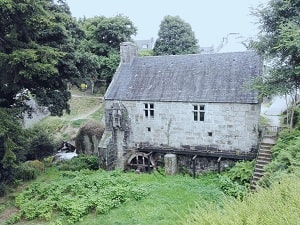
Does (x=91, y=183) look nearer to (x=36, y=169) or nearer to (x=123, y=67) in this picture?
(x=36, y=169)

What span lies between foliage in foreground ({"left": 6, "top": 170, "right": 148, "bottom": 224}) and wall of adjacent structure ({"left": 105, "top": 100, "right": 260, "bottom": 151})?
4.88 m

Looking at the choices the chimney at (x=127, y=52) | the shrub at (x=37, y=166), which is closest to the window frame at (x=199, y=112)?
the chimney at (x=127, y=52)

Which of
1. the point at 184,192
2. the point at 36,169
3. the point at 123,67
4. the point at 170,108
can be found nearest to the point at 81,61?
the point at 123,67

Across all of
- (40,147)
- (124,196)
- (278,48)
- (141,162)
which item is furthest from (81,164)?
(278,48)

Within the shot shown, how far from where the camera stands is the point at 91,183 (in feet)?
56.4

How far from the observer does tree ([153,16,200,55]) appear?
4106 cm

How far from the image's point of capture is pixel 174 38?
4134cm

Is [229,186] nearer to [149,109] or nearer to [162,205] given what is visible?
[162,205]

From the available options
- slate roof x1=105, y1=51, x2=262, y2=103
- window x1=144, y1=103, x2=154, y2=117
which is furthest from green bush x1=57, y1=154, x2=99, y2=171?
window x1=144, y1=103, x2=154, y2=117

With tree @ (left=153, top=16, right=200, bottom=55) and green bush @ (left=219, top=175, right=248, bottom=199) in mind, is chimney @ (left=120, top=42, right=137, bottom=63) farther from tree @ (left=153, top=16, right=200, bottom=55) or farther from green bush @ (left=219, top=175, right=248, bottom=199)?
tree @ (left=153, top=16, right=200, bottom=55)

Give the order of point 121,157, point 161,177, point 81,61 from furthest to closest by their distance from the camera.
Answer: point 121,157, point 81,61, point 161,177

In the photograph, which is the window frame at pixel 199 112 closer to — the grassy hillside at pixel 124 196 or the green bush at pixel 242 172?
the grassy hillside at pixel 124 196

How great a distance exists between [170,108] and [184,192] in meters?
7.06

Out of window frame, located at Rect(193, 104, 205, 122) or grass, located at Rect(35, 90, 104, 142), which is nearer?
window frame, located at Rect(193, 104, 205, 122)
